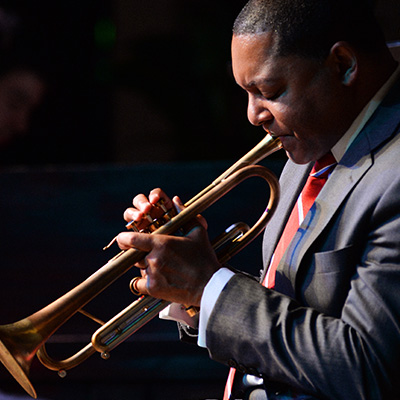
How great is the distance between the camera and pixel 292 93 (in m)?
1.30

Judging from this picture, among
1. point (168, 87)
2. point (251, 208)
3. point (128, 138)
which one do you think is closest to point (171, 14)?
point (168, 87)

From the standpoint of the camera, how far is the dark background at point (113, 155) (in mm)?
3184

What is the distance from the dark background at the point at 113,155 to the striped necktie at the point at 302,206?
60.5 inches

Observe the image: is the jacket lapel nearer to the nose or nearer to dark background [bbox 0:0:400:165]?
the nose

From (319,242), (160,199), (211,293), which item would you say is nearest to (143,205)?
(160,199)

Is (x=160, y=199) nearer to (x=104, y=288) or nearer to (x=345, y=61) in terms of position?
(x=104, y=288)

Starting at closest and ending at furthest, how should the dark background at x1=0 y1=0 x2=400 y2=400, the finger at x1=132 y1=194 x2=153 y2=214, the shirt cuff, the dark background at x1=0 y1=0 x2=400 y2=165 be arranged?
the shirt cuff, the finger at x1=132 y1=194 x2=153 y2=214, the dark background at x1=0 y1=0 x2=400 y2=400, the dark background at x1=0 y1=0 x2=400 y2=165

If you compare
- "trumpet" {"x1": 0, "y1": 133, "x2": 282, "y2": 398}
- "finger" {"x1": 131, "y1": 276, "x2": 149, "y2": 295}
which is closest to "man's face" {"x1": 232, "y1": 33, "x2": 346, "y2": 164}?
"trumpet" {"x1": 0, "y1": 133, "x2": 282, "y2": 398}

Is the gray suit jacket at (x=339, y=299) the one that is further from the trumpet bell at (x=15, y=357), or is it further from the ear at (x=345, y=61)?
the trumpet bell at (x=15, y=357)

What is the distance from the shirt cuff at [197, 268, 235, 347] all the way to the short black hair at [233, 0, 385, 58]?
1.76 ft

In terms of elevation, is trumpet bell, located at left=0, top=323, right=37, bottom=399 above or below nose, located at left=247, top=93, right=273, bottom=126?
below

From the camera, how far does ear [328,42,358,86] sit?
128 cm

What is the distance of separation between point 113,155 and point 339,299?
9.73 feet

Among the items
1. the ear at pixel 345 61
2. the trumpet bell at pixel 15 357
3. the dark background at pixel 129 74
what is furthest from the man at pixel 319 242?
the dark background at pixel 129 74
